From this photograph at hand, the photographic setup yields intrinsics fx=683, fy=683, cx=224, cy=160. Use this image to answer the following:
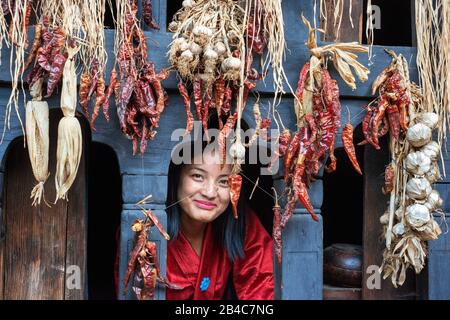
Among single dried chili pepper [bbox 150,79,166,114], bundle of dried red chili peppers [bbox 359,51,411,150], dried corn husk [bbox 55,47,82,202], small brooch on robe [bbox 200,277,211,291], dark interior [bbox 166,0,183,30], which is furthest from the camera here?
dark interior [bbox 166,0,183,30]

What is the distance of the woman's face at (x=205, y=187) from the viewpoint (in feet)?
13.0

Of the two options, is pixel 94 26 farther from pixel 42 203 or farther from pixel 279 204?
pixel 279 204

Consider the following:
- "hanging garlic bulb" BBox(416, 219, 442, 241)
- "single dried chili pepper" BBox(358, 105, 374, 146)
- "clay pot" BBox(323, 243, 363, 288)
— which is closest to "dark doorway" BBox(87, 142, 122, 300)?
"clay pot" BBox(323, 243, 363, 288)

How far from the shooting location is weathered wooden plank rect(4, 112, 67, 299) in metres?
3.90

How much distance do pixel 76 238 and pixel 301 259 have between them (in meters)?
1.32

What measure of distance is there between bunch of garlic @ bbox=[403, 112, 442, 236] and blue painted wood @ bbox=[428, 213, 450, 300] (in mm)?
211

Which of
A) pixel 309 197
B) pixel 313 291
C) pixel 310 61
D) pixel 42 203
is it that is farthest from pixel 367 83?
pixel 42 203

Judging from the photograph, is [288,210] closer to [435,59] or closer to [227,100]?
[227,100]

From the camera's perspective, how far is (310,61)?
365 cm

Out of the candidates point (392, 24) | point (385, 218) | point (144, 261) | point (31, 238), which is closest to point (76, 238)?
point (31, 238)

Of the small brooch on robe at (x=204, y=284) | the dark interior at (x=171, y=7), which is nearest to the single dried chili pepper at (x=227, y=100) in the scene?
the small brooch on robe at (x=204, y=284)

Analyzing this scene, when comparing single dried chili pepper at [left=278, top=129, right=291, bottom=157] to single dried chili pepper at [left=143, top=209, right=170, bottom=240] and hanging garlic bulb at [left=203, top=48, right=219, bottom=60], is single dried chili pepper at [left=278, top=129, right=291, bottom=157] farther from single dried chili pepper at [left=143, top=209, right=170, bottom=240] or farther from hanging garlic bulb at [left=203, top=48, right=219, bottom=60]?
single dried chili pepper at [left=143, top=209, right=170, bottom=240]

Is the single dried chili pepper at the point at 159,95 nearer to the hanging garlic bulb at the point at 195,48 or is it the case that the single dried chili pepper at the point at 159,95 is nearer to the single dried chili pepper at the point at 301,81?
the hanging garlic bulb at the point at 195,48

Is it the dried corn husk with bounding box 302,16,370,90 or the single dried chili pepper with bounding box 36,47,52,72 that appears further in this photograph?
the dried corn husk with bounding box 302,16,370,90
